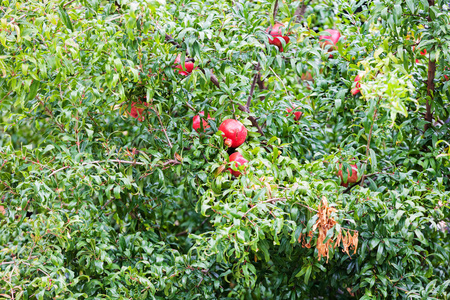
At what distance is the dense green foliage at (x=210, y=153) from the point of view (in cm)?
210

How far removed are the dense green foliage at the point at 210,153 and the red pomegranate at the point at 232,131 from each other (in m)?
0.07

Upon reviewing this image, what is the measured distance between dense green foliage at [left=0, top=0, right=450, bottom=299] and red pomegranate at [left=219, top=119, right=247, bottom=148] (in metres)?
0.07

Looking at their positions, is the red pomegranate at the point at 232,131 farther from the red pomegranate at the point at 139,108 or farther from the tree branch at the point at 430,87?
the tree branch at the point at 430,87

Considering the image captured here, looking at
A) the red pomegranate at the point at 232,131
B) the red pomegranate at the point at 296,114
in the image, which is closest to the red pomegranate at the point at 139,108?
the red pomegranate at the point at 232,131

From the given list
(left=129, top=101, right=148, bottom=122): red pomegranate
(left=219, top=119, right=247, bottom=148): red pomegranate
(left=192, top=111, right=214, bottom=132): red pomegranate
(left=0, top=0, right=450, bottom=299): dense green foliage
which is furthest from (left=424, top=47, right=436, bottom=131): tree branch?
(left=129, top=101, right=148, bottom=122): red pomegranate

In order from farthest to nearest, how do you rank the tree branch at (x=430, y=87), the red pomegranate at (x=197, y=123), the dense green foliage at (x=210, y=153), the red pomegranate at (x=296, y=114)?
the red pomegranate at (x=296, y=114), the red pomegranate at (x=197, y=123), the tree branch at (x=430, y=87), the dense green foliage at (x=210, y=153)

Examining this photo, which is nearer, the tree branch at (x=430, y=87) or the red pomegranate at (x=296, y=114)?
the tree branch at (x=430, y=87)

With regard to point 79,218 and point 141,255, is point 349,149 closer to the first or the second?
point 141,255

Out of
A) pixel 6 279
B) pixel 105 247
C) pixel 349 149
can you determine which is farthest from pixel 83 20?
pixel 349 149

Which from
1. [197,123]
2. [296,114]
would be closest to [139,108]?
[197,123]

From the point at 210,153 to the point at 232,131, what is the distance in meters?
0.18

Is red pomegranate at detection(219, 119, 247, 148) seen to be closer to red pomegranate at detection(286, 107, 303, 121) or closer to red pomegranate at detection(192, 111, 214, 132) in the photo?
red pomegranate at detection(192, 111, 214, 132)

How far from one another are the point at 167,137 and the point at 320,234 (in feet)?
3.20

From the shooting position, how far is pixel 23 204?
217 centimetres
